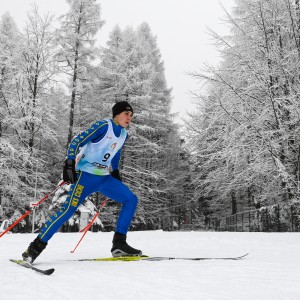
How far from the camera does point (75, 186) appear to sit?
3.91 m

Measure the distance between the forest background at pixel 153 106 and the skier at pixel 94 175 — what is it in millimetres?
6124

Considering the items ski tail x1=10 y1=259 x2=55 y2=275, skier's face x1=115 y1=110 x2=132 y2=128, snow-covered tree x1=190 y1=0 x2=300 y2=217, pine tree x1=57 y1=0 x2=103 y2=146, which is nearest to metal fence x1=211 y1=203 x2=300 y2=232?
snow-covered tree x1=190 y1=0 x2=300 y2=217

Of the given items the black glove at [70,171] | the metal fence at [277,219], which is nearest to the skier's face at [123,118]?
the black glove at [70,171]

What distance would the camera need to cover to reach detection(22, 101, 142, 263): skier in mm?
3734

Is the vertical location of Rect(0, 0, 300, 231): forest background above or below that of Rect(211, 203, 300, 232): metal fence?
above

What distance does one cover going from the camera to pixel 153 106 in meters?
23.1

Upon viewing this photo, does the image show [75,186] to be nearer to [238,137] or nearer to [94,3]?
[238,137]

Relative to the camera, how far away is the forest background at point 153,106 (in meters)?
10.8

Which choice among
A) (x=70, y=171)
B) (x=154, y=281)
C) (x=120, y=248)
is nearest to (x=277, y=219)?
(x=120, y=248)

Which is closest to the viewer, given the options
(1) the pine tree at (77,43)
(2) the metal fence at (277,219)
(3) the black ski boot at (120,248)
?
(3) the black ski boot at (120,248)

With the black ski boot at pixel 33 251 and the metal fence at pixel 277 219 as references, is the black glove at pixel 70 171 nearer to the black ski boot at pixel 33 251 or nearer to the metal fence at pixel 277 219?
the black ski boot at pixel 33 251

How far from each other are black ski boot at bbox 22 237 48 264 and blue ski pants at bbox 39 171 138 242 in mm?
54

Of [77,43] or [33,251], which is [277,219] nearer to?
[33,251]

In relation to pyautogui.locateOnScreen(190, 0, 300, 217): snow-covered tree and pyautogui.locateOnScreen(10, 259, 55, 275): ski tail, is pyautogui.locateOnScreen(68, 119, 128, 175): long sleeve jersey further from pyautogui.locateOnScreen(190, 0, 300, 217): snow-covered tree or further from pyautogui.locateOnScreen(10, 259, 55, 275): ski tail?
pyautogui.locateOnScreen(190, 0, 300, 217): snow-covered tree
